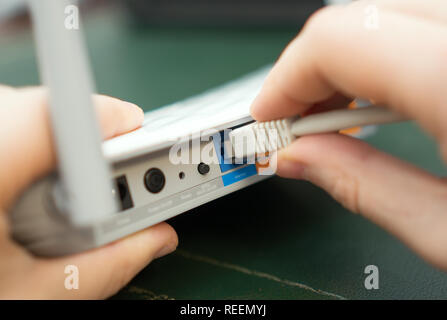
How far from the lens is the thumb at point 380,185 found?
325mm

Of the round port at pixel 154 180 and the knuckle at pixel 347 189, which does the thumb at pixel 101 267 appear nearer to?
the round port at pixel 154 180

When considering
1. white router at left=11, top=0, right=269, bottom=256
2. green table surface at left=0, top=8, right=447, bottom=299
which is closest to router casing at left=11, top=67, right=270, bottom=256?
white router at left=11, top=0, right=269, bottom=256

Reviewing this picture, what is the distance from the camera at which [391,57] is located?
0.95 feet

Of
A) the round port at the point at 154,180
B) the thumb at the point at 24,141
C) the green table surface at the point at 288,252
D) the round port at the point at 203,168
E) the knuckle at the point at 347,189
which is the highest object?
the thumb at the point at 24,141

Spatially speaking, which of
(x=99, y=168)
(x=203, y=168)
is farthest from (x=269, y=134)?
(x=99, y=168)

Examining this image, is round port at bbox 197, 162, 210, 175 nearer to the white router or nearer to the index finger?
the white router

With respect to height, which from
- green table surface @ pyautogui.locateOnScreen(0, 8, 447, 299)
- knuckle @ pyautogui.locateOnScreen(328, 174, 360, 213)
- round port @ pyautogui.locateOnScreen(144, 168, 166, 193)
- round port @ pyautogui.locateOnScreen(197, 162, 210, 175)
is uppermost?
round port @ pyautogui.locateOnScreen(197, 162, 210, 175)

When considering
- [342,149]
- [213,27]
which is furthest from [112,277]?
[213,27]

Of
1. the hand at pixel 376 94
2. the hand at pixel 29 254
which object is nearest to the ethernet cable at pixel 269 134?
the hand at pixel 376 94

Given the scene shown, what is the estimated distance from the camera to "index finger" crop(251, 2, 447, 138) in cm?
28

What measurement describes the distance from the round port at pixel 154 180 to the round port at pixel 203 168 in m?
0.04

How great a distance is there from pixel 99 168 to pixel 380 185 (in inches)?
9.1

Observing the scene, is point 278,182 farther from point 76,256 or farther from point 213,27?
point 213,27

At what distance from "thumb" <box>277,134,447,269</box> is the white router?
0.25 ft
